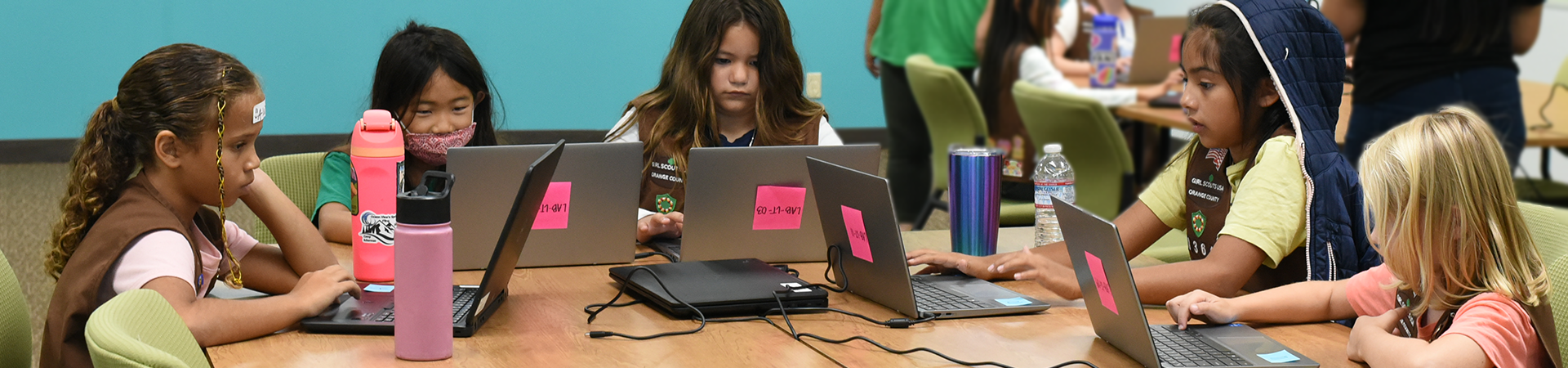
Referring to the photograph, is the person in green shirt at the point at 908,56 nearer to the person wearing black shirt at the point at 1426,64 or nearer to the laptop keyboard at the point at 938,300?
the person wearing black shirt at the point at 1426,64

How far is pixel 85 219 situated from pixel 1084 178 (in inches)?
117

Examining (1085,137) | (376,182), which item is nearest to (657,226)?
(376,182)

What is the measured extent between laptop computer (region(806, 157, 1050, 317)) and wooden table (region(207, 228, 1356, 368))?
23 millimetres

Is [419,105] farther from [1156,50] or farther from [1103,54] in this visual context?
[1156,50]

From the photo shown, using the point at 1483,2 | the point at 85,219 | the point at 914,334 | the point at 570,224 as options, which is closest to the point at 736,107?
the point at 570,224

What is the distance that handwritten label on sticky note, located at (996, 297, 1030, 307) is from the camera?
150cm

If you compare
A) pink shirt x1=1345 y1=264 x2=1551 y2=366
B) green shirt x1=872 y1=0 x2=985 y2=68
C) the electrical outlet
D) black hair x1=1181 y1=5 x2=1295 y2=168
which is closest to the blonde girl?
pink shirt x1=1345 y1=264 x2=1551 y2=366

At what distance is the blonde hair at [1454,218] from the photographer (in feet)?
4.01

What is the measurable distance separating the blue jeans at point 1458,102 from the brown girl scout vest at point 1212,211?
1.63 metres

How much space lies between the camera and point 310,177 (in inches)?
91.8

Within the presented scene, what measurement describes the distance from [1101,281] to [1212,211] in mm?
581

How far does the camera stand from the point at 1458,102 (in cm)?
322

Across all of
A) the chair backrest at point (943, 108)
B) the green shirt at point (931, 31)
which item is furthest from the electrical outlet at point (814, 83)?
the chair backrest at point (943, 108)

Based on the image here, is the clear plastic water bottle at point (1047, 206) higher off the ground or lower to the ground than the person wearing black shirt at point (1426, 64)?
lower
